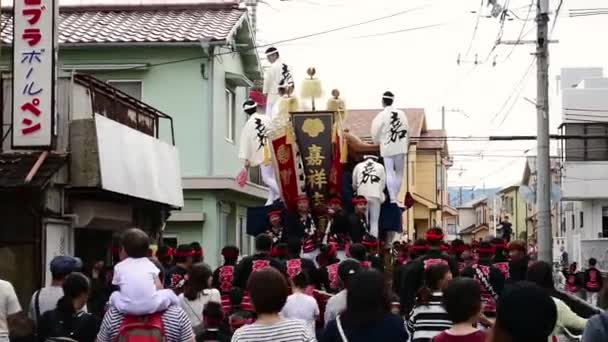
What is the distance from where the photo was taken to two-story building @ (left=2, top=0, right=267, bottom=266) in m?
25.4

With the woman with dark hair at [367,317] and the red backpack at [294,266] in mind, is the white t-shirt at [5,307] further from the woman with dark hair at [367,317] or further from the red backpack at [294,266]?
the woman with dark hair at [367,317]

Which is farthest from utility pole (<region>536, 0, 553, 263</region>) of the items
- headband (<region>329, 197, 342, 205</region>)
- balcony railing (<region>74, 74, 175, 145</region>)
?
balcony railing (<region>74, 74, 175, 145</region>)

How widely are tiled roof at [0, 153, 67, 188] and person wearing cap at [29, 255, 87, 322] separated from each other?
18.2ft

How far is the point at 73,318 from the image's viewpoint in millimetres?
7875

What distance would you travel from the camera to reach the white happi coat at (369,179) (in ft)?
56.4

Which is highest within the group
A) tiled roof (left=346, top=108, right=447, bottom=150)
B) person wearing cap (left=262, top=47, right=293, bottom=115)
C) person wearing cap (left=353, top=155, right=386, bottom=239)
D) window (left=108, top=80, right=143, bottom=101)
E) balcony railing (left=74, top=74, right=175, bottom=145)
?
tiled roof (left=346, top=108, right=447, bottom=150)

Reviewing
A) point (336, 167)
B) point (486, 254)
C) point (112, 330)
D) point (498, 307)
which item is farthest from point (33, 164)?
point (498, 307)

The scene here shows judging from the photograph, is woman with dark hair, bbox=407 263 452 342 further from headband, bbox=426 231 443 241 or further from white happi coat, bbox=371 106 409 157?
white happi coat, bbox=371 106 409 157

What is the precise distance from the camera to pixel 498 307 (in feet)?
14.4

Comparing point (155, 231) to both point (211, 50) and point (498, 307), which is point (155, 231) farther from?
point (498, 307)

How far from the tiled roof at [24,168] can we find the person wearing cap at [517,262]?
6.37m

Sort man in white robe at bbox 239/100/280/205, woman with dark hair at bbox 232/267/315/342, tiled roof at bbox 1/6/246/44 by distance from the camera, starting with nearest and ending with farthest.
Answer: woman with dark hair at bbox 232/267/315/342
man in white robe at bbox 239/100/280/205
tiled roof at bbox 1/6/246/44

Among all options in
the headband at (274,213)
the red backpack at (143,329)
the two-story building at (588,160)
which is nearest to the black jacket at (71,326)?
the red backpack at (143,329)

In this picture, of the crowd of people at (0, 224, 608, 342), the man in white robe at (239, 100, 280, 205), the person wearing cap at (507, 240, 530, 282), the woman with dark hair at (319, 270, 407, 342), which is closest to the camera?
the crowd of people at (0, 224, 608, 342)
